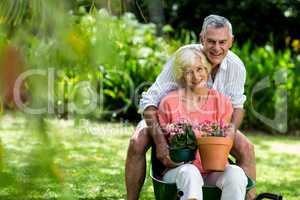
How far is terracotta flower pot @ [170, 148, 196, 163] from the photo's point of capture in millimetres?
2605

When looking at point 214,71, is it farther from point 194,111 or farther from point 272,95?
point 272,95

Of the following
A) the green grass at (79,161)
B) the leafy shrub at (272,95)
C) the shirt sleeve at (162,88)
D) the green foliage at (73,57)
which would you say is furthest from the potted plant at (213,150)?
the leafy shrub at (272,95)

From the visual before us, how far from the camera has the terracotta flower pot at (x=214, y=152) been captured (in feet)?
8.46

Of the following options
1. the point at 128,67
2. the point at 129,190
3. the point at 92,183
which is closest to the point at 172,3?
the point at 128,67

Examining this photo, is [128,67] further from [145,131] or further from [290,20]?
[145,131]

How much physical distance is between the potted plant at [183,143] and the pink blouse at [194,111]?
0.10m

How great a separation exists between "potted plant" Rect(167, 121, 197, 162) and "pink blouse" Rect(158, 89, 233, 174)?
0.10 metres

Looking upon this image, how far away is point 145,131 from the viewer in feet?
9.37

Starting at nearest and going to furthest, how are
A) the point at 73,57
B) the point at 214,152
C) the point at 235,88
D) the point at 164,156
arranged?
the point at 73,57 < the point at 214,152 < the point at 164,156 < the point at 235,88

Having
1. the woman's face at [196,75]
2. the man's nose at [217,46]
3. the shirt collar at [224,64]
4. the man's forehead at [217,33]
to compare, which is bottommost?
the woman's face at [196,75]

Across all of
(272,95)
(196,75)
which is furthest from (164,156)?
(272,95)

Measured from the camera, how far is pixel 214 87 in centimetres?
297

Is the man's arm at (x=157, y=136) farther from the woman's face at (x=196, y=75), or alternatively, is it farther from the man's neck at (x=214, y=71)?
the man's neck at (x=214, y=71)

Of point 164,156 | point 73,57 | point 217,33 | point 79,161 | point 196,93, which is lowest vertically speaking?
point 79,161
